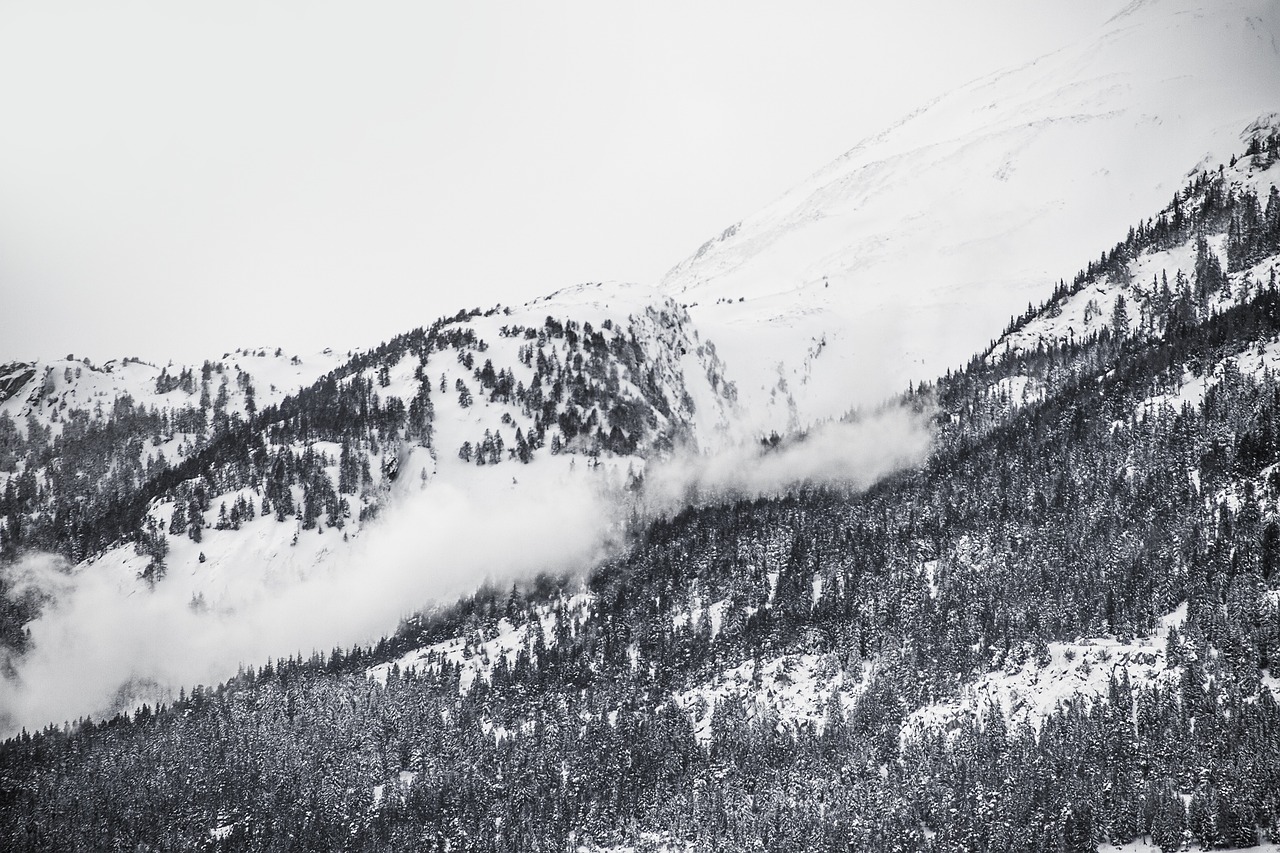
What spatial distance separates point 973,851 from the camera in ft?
572

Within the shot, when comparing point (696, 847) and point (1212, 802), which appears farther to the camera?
point (696, 847)

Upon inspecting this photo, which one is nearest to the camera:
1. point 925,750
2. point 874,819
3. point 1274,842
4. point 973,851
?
point 1274,842

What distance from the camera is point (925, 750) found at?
654 feet

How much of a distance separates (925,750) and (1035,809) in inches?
988

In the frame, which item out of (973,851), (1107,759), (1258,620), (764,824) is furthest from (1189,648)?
(764,824)

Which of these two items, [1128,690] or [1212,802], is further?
[1128,690]

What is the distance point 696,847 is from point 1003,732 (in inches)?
2110

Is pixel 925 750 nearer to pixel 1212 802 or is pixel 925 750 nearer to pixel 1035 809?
pixel 1035 809

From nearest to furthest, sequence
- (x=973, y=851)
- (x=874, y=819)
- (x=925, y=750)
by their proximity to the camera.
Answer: (x=973, y=851)
(x=874, y=819)
(x=925, y=750)

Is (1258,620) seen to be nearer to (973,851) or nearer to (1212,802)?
(1212,802)

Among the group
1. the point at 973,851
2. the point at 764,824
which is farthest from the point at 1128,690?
the point at 764,824

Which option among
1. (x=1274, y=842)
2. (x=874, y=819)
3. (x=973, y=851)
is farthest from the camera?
(x=874, y=819)

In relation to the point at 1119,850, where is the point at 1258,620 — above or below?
above

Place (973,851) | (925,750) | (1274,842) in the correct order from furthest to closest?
(925,750) → (973,851) → (1274,842)
